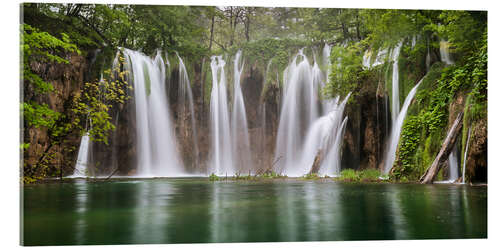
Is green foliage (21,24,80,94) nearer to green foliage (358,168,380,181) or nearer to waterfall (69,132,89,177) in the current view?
waterfall (69,132,89,177)

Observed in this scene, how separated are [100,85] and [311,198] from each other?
337 centimetres

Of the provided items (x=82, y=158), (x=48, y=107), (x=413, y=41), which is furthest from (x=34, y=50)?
(x=413, y=41)

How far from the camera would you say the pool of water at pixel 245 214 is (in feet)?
13.0

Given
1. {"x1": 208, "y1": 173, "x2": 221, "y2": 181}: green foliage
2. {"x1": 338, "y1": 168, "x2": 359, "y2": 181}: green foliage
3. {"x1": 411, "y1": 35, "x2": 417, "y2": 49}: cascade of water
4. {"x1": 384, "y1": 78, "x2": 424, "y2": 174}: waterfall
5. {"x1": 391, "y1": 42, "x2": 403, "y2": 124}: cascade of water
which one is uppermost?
{"x1": 411, "y1": 35, "x2": 417, "y2": 49}: cascade of water

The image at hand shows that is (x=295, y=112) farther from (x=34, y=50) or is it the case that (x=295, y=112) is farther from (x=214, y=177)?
(x=34, y=50)

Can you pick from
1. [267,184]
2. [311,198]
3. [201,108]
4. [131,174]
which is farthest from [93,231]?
[201,108]

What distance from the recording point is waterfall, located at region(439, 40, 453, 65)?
6338 mm

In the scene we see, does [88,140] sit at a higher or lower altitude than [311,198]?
higher

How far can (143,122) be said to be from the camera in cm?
912

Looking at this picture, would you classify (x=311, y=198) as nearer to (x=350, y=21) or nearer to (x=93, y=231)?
(x=93, y=231)

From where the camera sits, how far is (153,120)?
9.27 meters

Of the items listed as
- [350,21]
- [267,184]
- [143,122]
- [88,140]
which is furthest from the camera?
[143,122]

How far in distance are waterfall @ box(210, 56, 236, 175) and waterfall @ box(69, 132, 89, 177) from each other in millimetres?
2055

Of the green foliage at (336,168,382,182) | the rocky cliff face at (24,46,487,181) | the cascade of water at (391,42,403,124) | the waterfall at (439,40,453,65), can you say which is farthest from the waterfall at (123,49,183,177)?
the waterfall at (439,40,453,65)
